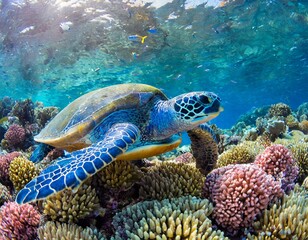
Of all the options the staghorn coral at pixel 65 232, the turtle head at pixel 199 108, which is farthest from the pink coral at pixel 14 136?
the turtle head at pixel 199 108

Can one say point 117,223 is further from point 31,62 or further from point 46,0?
point 31,62

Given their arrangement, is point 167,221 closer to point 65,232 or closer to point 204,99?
point 65,232

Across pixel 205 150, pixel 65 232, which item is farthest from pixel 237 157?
pixel 65 232

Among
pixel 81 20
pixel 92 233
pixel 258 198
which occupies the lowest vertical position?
pixel 92 233

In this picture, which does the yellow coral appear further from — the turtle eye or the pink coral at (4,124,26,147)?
the pink coral at (4,124,26,147)

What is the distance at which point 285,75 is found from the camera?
30562 millimetres

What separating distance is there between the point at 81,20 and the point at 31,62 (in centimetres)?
676

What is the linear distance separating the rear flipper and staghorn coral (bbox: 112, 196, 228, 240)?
53 centimetres

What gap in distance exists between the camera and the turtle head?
2941 millimetres

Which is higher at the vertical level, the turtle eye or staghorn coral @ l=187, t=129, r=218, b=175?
the turtle eye

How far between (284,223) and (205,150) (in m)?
1.47


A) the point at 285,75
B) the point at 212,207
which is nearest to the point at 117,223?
the point at 212,207

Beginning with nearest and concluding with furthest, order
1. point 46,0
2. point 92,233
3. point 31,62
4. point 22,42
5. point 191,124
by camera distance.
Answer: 1. point 92,233
2. point 191,124
3. point 46,0
4. point 22,42
5. point 31,62

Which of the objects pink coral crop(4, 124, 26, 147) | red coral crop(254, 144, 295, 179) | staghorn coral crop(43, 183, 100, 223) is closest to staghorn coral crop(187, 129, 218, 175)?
red coral crop(254, 144, 295, 179)
